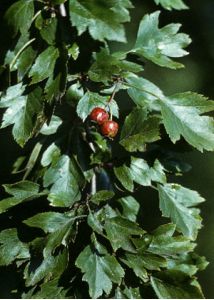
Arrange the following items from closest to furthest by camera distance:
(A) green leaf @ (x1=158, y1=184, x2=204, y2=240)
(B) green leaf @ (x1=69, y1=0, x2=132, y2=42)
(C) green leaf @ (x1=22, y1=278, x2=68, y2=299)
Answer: (B) green leaf @ (x1=69, y1=0, x2=132, y2=42) < (C) green leaf @ (x1=22, y1=278, x2=68, y2=299) < (A) green leaf @ (x1=158, y1=184, x2=204, y2=240)

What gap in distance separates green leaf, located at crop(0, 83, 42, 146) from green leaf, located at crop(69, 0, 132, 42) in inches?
6.5

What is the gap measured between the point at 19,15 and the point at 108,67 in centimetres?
21

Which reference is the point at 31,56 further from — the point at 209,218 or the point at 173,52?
Answer: the point at 209,218

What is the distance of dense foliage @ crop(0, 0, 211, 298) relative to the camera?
1073 millimetres

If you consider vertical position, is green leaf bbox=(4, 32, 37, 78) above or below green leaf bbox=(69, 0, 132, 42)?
below

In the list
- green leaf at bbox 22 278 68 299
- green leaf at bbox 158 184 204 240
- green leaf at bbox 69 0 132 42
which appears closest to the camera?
green leaf at bbox 69 0 132 42

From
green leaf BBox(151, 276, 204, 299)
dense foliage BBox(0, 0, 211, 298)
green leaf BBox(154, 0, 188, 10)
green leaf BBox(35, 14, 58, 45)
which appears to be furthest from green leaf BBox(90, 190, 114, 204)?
green leaf BBox(154, 0, 188, 10)

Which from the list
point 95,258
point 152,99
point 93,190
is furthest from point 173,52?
point 95,258

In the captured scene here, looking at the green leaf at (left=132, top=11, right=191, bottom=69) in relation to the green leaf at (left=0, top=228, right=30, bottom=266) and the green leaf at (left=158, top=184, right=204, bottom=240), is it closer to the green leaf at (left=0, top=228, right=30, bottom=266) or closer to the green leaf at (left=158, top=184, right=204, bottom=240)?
the green leaf at (left=158, top=184, right=204, bottom=240)

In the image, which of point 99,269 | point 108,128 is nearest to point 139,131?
point 108,128

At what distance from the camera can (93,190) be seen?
1.24 m

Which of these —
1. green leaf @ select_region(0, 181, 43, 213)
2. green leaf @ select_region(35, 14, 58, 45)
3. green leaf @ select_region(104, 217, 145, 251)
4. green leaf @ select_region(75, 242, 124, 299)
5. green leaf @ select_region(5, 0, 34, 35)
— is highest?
green leaf @ select_region(5, 0, 34, 35)

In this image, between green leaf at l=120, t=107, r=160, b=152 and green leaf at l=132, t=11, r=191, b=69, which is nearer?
green leaf at l=120, t=107, r=160, b=152

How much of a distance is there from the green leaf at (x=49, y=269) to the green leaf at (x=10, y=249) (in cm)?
3
